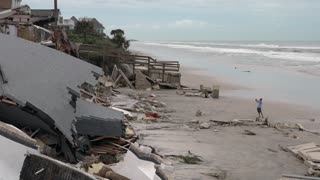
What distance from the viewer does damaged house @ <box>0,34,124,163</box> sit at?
951 cm

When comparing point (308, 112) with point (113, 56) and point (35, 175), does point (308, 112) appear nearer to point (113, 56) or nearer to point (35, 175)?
point (113, 56)

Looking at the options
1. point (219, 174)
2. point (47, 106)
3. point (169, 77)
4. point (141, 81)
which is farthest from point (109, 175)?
point (169, 77)

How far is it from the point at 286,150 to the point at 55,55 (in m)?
8.77

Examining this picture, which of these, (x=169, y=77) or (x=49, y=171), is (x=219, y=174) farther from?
(x=169, y=77)

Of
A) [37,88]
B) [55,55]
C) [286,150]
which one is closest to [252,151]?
[286,150]

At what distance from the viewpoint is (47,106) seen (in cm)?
981

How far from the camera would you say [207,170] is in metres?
13.7

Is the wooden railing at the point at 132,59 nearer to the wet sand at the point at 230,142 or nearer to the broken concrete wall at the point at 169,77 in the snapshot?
the broken concrete wall at the point at 169,77

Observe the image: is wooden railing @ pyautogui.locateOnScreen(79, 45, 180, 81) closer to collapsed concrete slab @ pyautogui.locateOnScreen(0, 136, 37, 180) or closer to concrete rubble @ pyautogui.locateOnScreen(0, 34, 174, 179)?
concrete rubble @ pyautogui.locateOnScreen(0, 34, 174, 179)

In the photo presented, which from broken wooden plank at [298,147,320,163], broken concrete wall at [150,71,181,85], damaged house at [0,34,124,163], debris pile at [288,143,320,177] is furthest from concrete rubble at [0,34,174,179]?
broken concrete wall at [150,71,181,85]

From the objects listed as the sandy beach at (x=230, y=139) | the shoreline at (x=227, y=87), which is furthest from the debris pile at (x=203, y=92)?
the sandy beach at (x=230, y=139)

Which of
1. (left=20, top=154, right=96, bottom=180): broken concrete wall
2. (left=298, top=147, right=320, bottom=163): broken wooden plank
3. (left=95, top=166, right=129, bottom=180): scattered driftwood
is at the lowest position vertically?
(left=298, top=147, right=320, bottom=163): broken wooden plank

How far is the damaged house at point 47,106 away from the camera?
9.51 metres

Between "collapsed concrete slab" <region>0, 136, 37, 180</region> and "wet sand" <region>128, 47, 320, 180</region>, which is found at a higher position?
"collapsed concrete slab" <region>0, 136, 37, 180</region>
